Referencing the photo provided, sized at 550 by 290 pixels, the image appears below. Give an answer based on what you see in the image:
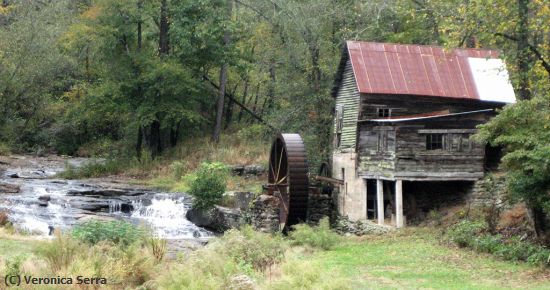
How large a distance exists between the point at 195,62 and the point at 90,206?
1356 centimetres

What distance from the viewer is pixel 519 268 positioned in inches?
563

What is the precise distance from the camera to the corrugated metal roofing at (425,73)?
2489cm

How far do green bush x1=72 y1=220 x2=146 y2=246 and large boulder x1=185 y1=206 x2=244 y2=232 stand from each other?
10225 millimetres

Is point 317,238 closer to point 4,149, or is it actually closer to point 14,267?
point 14,267

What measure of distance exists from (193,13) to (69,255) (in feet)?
83.8

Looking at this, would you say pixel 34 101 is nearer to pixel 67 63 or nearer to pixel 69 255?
pixel 67 63

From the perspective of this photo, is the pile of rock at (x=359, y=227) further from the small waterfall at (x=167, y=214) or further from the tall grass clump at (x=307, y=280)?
the tall grass clump at (x=307, y=280)

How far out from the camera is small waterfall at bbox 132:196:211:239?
83.5 ft

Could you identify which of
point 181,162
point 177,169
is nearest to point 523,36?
point 177,169

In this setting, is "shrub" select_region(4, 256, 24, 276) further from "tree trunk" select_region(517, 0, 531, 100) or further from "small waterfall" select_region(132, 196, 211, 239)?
"tree trunk" select_region(517, 0, 531, 100)

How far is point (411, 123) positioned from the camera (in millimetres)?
23219

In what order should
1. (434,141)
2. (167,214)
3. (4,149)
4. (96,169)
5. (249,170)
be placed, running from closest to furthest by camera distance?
(434,141)
(167,214)
(249,170)
(96,169)
(4,149)

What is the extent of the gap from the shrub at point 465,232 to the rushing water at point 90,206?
31.8 feet

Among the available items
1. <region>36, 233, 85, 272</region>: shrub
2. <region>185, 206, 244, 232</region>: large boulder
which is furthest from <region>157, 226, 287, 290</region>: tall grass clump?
<region>185, 206, 244, 232</region>: large boulder
